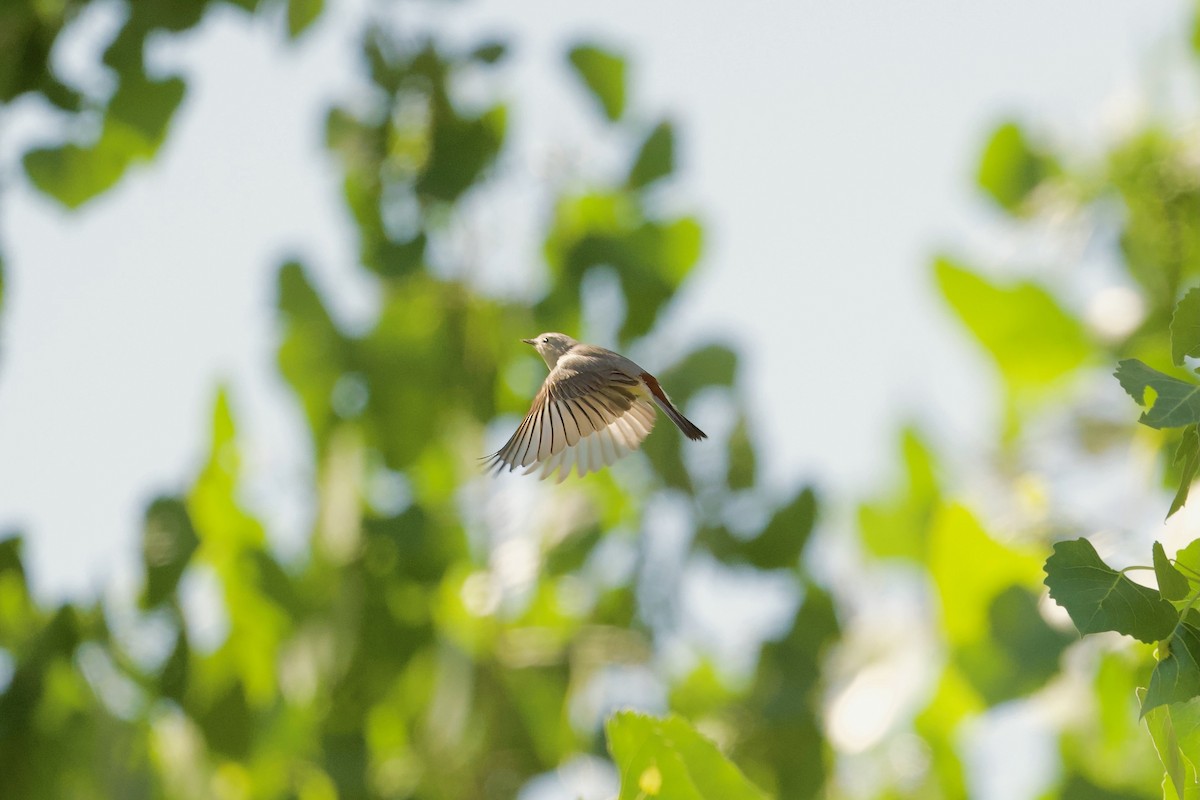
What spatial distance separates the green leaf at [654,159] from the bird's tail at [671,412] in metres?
1.09

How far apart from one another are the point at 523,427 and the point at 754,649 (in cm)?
127

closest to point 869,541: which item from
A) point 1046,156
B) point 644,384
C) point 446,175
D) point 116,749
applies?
point 1046,156

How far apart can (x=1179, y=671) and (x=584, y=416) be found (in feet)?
1.37

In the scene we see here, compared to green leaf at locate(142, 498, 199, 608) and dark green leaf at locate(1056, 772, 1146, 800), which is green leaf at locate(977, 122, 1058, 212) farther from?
green leaf at locate(142, 498, 199, 608)

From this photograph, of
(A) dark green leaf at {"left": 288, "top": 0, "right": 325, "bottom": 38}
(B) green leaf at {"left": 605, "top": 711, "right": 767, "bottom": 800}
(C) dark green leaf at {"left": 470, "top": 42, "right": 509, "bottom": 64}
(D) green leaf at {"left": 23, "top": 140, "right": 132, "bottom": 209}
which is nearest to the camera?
(B) green leaf at {"left": 605, "top": 711, "right": 767, "bottom": 800}

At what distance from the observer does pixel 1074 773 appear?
1461 mm

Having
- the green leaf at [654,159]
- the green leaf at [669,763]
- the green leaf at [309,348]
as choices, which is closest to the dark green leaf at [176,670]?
the green leaf at [309,348]

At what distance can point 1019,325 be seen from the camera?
1.86 metres

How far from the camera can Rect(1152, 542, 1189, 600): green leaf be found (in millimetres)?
450

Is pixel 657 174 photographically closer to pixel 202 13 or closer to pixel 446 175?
pixel 446 175

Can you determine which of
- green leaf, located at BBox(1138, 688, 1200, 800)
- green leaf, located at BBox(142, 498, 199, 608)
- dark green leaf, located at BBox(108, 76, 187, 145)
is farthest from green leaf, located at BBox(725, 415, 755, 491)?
green leaf, located at BBox(1138, 688, 1200, 800)

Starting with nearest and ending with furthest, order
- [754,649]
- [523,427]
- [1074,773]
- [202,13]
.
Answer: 1. [523,427]
2. [1074,773]
3. [202,13]
4. [754,649]

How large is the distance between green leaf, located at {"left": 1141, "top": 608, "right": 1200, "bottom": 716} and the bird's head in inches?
22.3

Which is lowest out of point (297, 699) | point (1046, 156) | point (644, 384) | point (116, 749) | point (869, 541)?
point (297, 699)
